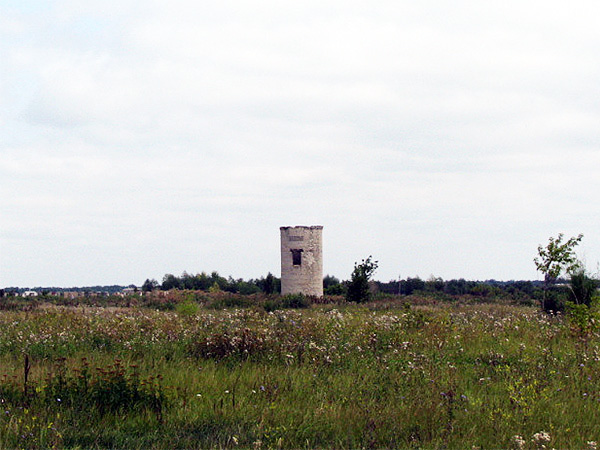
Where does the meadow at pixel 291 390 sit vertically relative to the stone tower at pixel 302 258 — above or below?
below

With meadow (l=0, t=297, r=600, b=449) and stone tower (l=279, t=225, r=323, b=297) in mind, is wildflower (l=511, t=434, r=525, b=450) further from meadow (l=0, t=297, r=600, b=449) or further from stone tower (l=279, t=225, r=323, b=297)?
stone tower (l=279, t=225, r=323, b=297)

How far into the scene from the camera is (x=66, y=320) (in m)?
13.9

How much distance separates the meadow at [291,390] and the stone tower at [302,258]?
2587 centimetres

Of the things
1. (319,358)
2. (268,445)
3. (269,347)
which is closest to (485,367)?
(319,358)

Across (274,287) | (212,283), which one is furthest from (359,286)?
(212,283)

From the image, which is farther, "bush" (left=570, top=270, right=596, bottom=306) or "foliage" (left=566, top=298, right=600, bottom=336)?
"bush" (left=570, top=270, right=596, bottom=306)

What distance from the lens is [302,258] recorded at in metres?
37.8

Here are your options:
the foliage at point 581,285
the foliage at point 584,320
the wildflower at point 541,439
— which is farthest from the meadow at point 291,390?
the foliage at point 581,285

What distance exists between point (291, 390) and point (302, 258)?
101ft

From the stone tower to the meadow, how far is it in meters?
25.9

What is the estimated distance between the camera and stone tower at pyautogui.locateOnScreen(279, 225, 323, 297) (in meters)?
37.6

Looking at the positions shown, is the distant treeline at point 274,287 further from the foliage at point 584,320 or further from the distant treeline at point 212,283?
the foliage at point 584,320

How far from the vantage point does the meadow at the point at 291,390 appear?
5527mm

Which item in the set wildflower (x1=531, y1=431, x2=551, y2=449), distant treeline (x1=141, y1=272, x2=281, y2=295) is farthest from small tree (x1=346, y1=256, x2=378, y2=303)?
wildflower (x1=531, y1=431, x2=551, y2=449)
